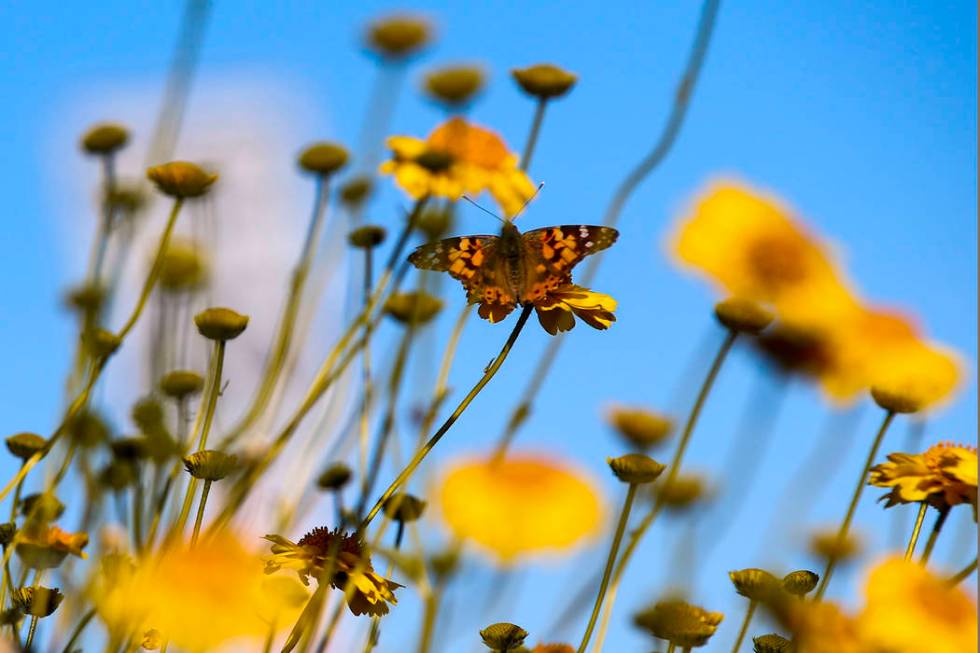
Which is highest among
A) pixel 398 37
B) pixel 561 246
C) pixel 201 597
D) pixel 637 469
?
pixel 398 37

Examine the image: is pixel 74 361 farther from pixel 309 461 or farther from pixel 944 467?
pixel 944 467

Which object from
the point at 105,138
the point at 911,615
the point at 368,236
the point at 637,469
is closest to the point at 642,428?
the point at 637,469

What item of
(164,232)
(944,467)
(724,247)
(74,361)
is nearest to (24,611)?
(74,361)

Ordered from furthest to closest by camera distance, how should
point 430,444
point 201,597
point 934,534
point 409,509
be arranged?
point 409,509, point 934,534, point 430,444, point 201,597

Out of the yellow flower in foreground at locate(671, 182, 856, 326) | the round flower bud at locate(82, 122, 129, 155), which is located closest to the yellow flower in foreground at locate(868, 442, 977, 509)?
the yellow flower in foreground at locate(671, 182, 856, 326)

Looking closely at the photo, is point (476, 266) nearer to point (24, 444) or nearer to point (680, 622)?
point (680, 622)

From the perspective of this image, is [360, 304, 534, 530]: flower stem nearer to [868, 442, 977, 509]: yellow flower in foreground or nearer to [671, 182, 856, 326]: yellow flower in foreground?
[671, 182, 856, 326]: yellow flower in foreground
